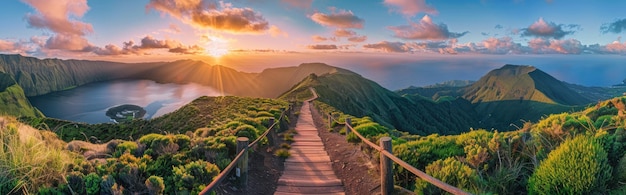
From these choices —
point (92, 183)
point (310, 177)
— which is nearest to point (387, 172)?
point (310, 177)

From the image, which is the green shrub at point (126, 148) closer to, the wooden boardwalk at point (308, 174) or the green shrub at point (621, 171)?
the wooden boardwalk at point (308, 174)

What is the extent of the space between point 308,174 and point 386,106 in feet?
372

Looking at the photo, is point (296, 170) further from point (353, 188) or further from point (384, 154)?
point (384, 154)

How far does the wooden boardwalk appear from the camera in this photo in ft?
23.3

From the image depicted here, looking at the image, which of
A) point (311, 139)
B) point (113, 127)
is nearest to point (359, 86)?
point (113, 127)

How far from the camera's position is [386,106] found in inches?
4673

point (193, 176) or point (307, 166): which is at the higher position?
point (193, 176)

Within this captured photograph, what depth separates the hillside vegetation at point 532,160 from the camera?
13.2 ft

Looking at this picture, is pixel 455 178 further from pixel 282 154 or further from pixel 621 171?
pixel 282 154

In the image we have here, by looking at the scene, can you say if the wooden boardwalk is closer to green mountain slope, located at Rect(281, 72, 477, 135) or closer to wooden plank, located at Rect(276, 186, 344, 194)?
wooden plank, located at Rect(276, 186, 344, 194)

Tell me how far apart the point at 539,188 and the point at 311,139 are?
10196 mm

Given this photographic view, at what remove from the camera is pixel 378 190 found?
6438 mm

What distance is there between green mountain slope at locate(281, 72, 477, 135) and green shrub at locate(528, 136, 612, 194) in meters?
77.3

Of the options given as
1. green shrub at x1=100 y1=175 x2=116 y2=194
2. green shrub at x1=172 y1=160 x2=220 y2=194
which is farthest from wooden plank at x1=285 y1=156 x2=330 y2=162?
green shrub at x1=100 y1=175 x2=116 y2=194
